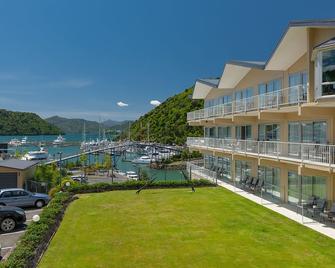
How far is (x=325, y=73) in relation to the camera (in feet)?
55.7

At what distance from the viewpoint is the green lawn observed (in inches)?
522

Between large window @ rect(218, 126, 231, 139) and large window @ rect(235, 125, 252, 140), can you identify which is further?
large window @ rect(218, 126, 231, 139)

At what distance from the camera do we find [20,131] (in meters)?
194

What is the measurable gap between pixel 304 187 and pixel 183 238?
10.2m

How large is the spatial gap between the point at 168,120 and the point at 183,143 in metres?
19.6

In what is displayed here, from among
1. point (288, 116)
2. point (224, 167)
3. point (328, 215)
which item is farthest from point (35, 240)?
point (224, 167)

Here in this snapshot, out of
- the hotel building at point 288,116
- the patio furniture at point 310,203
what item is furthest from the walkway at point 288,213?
the hotel building at point 288,116

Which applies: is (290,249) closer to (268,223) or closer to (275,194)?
(268,223)

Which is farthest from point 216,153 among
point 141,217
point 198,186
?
point 141,217

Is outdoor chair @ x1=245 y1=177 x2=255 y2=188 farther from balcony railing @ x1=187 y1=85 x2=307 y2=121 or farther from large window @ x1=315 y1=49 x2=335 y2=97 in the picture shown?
large window @ x1=315 y1=49 x2=335 y2=97

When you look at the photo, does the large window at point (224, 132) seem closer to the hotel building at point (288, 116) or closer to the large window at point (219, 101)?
the hotel building at point (288, 116)

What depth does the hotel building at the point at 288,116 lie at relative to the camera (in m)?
17.8

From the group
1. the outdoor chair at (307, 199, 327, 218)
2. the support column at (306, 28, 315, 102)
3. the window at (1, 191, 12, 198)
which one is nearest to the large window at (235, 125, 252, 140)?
the outdoor chair at (307, 199, 327, 218)

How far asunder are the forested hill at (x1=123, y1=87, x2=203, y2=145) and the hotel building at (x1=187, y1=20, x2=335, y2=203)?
210ft
